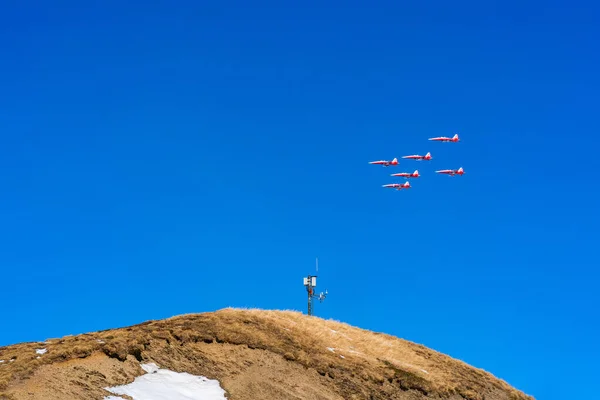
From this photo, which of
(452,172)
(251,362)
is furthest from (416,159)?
(251,362)

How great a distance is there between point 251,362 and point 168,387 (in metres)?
6.38

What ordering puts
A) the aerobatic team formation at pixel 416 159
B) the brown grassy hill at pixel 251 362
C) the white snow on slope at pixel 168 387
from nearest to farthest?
1. the white snow on slope at pixel 168 387
2. the brown grassy hill at pixel 251 362
3. the aerobatic team formation at pixel 416 159

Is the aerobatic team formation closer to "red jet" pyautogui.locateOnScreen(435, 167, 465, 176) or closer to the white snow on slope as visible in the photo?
"red jet" pyautogui.locateOnScreen(435, 167, 465, 176)

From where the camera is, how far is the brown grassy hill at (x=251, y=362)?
113 feet

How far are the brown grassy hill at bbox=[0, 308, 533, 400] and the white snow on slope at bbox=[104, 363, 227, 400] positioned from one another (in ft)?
1.58

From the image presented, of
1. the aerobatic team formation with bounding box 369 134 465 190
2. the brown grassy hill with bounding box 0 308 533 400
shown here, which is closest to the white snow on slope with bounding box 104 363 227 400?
the brown grassy hill with bounding box 0 308 533 400

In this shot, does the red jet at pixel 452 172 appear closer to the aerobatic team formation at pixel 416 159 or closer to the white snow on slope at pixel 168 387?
the aerobatic team formation at pixel 416 159

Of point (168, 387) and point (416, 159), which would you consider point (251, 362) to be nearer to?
point (168, 387)

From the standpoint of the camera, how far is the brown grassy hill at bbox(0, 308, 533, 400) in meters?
34.3

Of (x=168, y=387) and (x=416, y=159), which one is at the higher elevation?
(x=416, y=159)

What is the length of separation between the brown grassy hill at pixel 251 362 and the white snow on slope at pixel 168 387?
1.58ft

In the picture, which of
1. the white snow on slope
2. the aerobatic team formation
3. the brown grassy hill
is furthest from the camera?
the aerobatic team formation

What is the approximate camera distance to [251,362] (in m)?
40.6

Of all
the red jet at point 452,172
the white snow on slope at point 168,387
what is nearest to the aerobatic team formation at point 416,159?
the red jet at point 452,172
